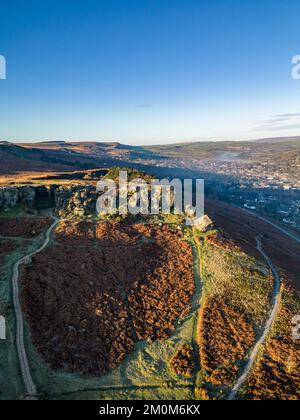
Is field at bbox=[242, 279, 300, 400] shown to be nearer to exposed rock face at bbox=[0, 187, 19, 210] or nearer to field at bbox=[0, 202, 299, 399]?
field at bbox=[0, 202, 299, 399]

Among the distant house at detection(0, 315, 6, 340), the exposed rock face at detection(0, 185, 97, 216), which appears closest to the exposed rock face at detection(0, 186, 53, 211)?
the exposed rock face at detection(0, 185, 97, 216)

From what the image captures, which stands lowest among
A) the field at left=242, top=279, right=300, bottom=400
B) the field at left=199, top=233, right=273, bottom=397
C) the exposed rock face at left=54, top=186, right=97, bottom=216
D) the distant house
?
the field at left=242, top=279, right=300, bottom=400

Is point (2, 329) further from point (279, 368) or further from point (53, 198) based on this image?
point (53, 198)

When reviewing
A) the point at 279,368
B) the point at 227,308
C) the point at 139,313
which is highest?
the point at 139,313

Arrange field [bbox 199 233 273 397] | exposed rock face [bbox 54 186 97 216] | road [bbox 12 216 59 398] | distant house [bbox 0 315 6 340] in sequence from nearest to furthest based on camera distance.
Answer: road [bbox 12 216 59 398] → distant house [bbox 0 315 6 340] → field [bbox 199 233 273 397] → exposed rock face [bbox 54 186 97 216]

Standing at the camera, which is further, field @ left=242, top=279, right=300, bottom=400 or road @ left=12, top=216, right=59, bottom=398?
field @ left=242, top=279, right=300, bottom=400

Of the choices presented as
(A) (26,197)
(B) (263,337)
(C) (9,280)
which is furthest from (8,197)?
(B) (263,337)

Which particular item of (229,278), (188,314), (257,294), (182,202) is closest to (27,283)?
(188,314)

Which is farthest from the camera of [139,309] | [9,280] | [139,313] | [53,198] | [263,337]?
[53,198]

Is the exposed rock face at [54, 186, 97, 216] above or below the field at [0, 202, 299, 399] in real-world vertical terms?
above

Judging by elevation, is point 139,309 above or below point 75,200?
below

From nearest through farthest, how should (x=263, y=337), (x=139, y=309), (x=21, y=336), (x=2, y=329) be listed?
1. (x=21, y=336)
2. (x=2, y=329)
3. (x=263, y=337)
4. (x=139, y=309)

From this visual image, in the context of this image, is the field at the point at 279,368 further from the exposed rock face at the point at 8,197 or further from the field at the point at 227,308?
the exposed rock face at the point at 8,197

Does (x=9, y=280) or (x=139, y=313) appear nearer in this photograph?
(x=139, y=313)
